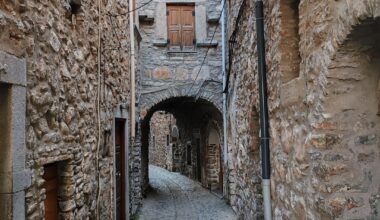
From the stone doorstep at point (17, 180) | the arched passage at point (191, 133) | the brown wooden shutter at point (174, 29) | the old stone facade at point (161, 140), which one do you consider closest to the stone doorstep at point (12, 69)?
the stone doorstep at point (17, 180)

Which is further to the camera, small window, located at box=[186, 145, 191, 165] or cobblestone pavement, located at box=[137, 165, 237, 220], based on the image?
small window, located at box=[186, 145, 191, 165]

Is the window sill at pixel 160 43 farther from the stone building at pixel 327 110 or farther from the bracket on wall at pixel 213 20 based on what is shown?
the stone building at pixel 327 110

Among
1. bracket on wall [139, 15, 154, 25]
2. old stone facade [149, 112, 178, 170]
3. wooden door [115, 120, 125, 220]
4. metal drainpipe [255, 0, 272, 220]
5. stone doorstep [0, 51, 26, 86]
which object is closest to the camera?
stone doorstep [0, 51, 26, 86]

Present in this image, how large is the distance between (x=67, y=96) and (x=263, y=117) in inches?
73.5

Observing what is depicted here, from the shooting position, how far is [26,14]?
100 inches

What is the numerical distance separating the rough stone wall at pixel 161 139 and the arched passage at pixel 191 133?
2.32 meters

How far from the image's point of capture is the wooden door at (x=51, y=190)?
10.4ft

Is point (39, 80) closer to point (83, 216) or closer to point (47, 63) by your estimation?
point (47, 63)

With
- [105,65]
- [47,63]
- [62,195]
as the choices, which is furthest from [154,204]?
[47,63]

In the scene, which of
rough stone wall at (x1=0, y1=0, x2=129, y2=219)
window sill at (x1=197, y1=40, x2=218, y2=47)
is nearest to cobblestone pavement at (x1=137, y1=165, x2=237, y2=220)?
→ rough stone wall at (x1=0, y1=0, x2=129, y2=219)

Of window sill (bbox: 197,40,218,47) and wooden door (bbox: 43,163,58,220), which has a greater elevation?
window sill (bbox: 197,40,218,47)

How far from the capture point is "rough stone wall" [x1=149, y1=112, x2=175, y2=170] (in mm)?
21141

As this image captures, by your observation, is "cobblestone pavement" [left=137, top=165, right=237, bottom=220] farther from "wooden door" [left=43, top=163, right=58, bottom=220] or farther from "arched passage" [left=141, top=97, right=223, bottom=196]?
"wooden door" [left=43, top=163, right=58, bottom=220]

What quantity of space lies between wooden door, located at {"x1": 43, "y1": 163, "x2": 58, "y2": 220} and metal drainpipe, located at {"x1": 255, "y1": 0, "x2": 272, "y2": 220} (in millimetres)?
1909
